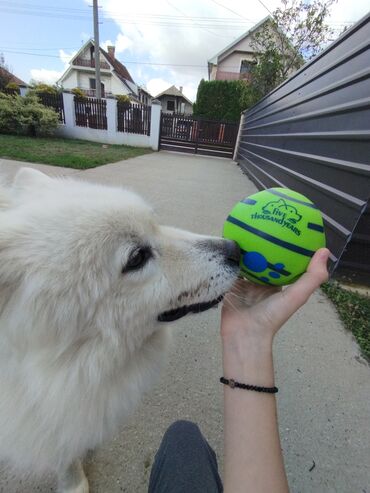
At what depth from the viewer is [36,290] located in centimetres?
98

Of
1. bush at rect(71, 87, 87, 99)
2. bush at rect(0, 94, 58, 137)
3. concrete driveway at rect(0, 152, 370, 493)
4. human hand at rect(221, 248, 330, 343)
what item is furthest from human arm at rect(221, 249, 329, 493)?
bush at rect(71, 87, 87, 99)

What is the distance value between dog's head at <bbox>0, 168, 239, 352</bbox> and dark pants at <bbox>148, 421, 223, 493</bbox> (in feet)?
1.72

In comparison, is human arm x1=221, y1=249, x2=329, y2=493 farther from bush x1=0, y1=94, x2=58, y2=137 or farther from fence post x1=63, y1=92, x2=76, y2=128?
fence post x1=63, y1=92, x2=76, y2=128

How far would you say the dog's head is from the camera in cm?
99

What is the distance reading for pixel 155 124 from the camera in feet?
47.1

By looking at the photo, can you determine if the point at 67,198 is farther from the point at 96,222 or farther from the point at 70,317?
the point at 70,317

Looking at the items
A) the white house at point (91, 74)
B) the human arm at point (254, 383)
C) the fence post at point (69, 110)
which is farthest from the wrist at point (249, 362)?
the white house at point (91, 74)

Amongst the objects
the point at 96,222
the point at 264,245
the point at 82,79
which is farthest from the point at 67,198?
the point at 82,79

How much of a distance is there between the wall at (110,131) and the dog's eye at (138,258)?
1449 centimetres

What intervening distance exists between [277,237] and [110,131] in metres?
15.1

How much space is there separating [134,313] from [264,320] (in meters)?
0.53

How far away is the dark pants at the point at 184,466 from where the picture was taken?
3.76ft

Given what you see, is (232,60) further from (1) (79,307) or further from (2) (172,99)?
(1) (79,307)

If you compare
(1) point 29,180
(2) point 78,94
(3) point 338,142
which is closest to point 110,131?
(2) point 78,94
